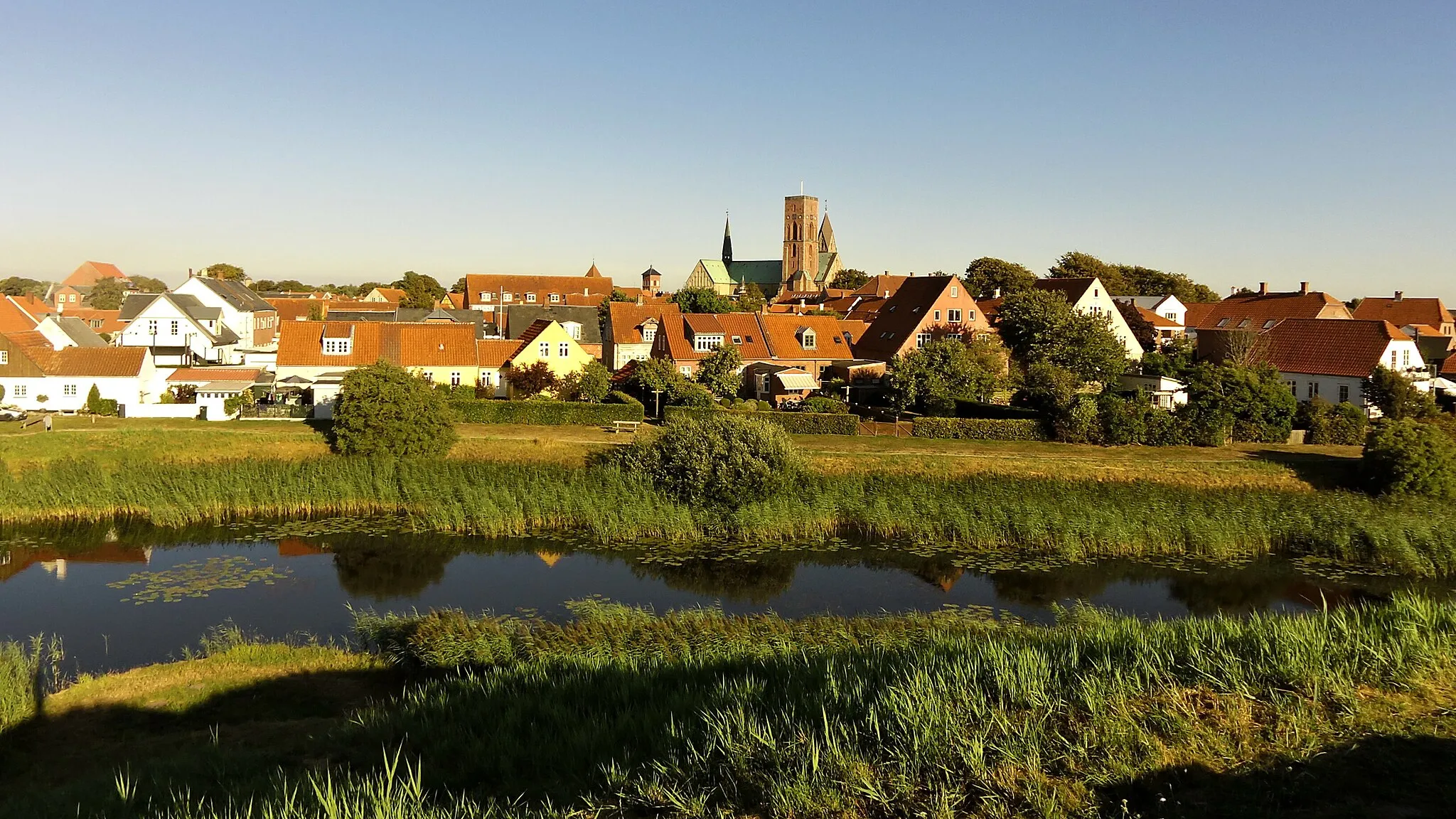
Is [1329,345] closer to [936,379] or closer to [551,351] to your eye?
[936,379]

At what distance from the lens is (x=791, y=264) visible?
13338 centimetres

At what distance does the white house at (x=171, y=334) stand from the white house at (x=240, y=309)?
3.31 meters

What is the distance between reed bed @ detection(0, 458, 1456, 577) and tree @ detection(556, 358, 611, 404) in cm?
1034

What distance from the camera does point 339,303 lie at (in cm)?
7500

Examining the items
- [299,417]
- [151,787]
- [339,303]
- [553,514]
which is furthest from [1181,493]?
[339,303]

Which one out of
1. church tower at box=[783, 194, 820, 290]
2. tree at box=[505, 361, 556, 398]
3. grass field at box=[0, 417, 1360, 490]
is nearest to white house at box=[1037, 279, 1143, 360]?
grass field at box=[0, 417, 1360, 490]

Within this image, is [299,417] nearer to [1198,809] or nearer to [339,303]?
[1198,809]

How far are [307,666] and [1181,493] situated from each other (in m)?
22.8

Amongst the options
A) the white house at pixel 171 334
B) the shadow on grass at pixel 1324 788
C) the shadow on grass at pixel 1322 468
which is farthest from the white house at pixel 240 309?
the shadow on grass at pixel 1324 788

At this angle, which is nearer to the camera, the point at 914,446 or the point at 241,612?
the point at 241,612

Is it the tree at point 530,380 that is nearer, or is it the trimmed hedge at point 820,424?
the trimmed hedge at point 820,424

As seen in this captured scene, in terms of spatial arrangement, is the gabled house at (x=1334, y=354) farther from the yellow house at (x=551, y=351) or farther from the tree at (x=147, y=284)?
the tree at (x=147, y=284)

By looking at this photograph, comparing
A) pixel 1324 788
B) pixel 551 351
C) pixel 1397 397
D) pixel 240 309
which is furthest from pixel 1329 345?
pixel 240 309

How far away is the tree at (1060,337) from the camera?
42.0 metres
